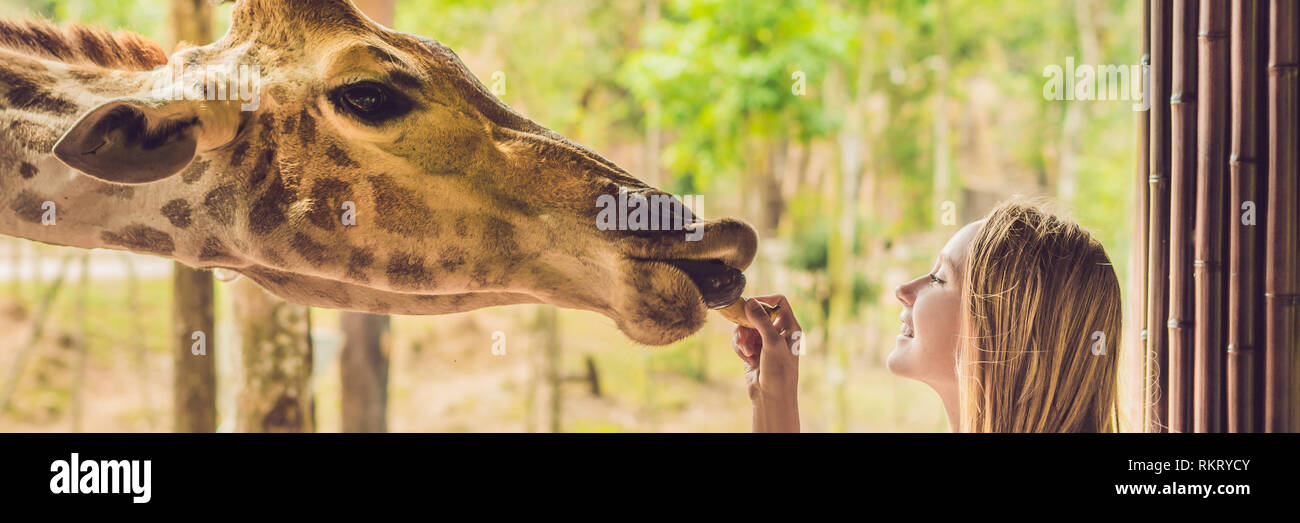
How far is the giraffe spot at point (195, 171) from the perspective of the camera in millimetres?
1382

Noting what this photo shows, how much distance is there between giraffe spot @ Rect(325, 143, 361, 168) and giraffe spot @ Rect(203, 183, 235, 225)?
0.15m

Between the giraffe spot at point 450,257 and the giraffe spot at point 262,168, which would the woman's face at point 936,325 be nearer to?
the giraffe spot at point 450,257

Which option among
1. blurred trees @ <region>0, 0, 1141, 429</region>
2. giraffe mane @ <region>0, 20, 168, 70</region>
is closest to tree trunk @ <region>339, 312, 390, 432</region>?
blurred trees @ <region>0, 0, 1141, 429</region>

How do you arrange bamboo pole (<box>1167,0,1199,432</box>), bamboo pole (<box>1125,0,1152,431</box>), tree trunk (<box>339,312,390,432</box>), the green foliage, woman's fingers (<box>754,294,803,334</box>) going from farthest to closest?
the green foliage, tree trunk (<box>339,312,390,432</box>), bamboo pole (<box>1125,0,1152,431</box>), bamboo pole (<box>1167,0,1199,432</box>), woman's fingers (<box>754,294,803,334</box>)

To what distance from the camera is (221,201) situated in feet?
4.56

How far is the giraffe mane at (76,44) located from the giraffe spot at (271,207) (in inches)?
13.5

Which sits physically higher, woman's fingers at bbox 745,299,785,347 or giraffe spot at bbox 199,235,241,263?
giraffe spot at bbox 199,235,241,263

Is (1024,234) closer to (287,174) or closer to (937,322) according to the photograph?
(937,322)

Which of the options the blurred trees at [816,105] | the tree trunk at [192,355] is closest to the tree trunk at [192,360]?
the tree trunk at [192,355]

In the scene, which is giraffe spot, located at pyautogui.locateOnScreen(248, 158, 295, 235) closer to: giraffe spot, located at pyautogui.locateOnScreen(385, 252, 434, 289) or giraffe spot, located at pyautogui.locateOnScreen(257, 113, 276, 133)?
giraffe spot, located at pyautogui.locateOnScreen(257, 113, 276, 133)

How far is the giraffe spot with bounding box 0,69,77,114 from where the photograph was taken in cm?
138

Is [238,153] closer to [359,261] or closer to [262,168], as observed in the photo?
[262,168]
